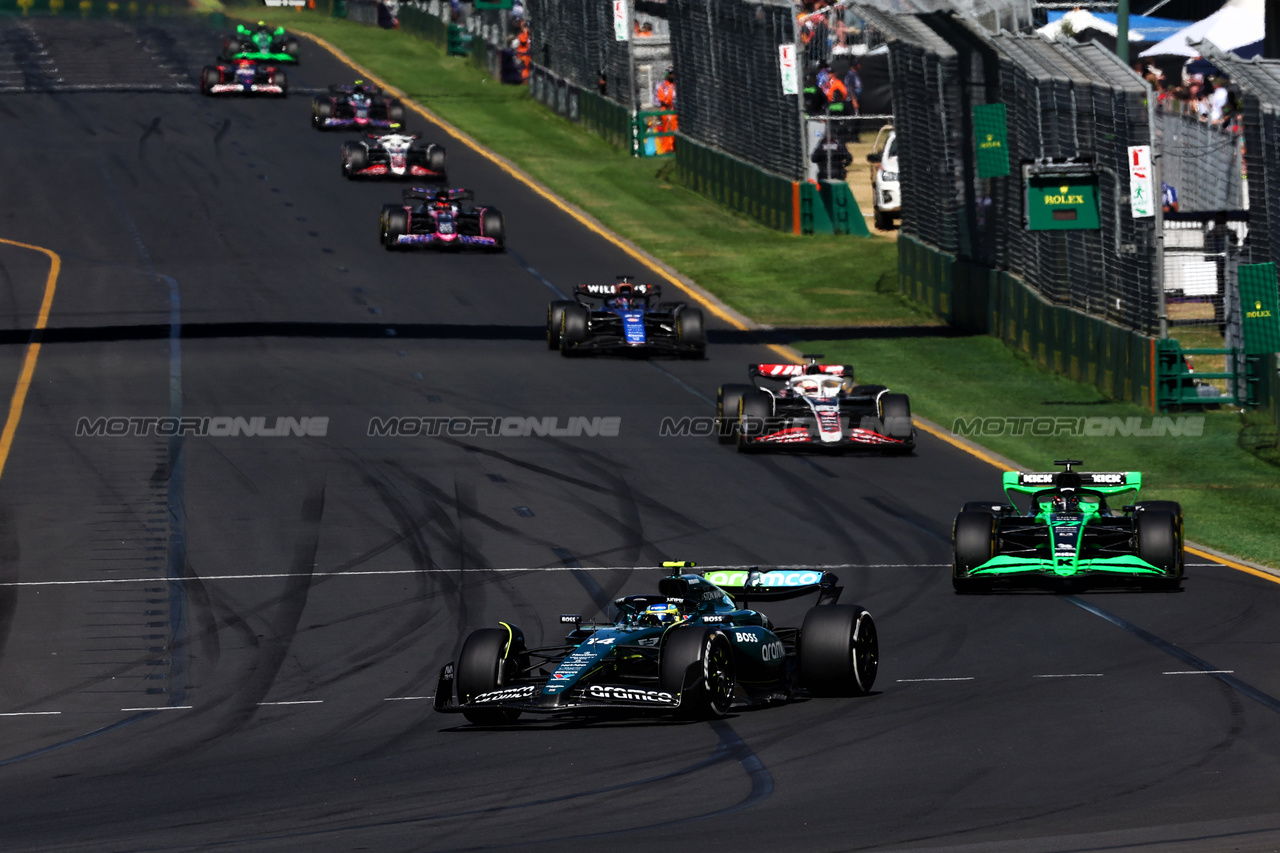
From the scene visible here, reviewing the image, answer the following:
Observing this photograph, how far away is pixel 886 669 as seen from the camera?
15.7 metres

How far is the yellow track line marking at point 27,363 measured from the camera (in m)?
26.6

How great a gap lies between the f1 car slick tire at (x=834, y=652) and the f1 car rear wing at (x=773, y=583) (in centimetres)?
29

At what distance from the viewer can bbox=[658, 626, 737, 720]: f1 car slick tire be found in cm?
1330

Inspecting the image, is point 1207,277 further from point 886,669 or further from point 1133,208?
point 886,669

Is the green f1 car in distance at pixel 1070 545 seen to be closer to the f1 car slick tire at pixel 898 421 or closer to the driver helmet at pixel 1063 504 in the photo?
the driver helmet at pixel 1063 504

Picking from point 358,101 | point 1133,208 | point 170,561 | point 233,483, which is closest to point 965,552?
point 170,561

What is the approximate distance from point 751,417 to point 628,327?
6.45 m

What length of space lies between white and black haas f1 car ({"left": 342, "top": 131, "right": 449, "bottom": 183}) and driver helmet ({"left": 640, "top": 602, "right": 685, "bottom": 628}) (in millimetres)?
35188

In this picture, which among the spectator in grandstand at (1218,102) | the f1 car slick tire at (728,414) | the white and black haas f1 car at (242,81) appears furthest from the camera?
the white and black haas f1 car at (242,81)

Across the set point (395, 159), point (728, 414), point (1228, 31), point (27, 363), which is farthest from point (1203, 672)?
point (395, 159)

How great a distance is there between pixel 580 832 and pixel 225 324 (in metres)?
25.6

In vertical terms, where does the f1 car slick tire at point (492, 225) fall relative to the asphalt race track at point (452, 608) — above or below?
above

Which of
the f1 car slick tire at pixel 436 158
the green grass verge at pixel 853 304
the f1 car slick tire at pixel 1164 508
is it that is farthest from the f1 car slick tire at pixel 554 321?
the f1 car slick tire at pixel 436 158

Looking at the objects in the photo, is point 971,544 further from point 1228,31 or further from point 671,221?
point 1228,31
